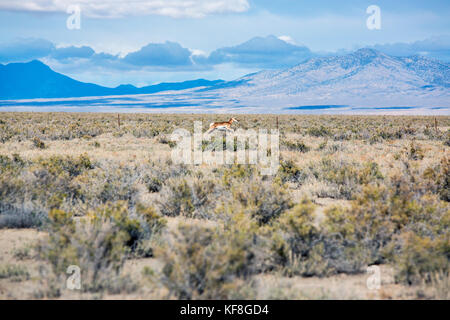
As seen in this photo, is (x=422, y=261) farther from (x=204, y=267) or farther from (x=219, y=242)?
(x=204, y=267)

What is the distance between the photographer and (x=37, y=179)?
9898 mm

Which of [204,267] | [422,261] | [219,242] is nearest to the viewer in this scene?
[204,267]

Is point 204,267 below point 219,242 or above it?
below

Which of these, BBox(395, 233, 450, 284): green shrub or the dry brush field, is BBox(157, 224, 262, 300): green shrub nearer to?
the dry brush field

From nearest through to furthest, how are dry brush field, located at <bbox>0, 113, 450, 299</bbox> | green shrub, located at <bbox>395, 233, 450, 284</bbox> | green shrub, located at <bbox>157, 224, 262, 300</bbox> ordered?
green shrub, located at <bbox>157, 224, 262, 300</bbox>
dry brush field, located at <bbox>0, 113, 450, 299</bbox>
green shrub, located at <bbox>395, 233, 450, 284</bbox>

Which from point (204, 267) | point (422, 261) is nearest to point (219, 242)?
point (204, 267)

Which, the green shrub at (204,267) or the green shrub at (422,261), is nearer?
the green shrub at (204,267)

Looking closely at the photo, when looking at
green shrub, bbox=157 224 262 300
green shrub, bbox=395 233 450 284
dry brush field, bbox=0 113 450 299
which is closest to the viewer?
green shrub, bbox=157 224 262 300

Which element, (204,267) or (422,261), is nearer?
(204,267)

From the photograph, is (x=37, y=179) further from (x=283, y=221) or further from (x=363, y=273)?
(x=363, y=273)

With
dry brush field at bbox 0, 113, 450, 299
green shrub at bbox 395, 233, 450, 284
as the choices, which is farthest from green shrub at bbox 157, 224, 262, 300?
green shrub at bbox 395, 233, 450, 284

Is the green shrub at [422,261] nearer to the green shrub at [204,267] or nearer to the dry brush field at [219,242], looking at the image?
the dry brush field at [219,242]

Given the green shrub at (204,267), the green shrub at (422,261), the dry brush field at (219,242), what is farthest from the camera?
the green shrub at (422,261)

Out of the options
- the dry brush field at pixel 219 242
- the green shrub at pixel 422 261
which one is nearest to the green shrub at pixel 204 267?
the dry brush field at pixel 219 242
